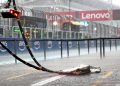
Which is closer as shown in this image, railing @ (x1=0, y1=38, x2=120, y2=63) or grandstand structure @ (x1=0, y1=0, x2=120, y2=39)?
railing @ (x1=0, y1=38, x2=120, y2=63)

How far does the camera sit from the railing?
65.4 ft

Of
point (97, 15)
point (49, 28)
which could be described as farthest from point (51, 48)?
point (97, 15)

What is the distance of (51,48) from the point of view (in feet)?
83.7

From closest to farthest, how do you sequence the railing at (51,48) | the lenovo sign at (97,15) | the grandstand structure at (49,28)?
1. the railing at (51,48)
2. the grandstand structure at (49,28)
3. the lenovo sign at (97,15)

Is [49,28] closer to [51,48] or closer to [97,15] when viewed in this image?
[51,48]

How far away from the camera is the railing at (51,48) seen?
1992cm

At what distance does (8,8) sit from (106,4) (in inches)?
4231

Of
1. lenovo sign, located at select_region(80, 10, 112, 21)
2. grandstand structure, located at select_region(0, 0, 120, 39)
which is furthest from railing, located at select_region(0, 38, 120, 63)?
lenovo sign, located at select_region(80, 10, 112, 21)

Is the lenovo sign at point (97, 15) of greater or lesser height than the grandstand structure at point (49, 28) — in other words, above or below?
above

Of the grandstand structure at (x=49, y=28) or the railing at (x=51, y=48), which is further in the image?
the grandstand structure at (x=49, y=28)

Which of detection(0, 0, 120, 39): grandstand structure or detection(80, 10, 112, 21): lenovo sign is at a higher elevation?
detection(80, 10, 112, 21): lenovo sign

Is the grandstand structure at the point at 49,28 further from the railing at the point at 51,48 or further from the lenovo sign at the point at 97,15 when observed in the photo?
the lenovo sign at the point at 97,15

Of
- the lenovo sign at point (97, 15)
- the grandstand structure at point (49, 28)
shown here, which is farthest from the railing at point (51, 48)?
the lenovo sign at point (97, 15)

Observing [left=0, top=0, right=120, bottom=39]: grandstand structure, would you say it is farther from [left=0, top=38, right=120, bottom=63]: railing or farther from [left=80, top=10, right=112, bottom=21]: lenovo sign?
[left=80, top=10, right=112, bottom=21]: lenovo sign
